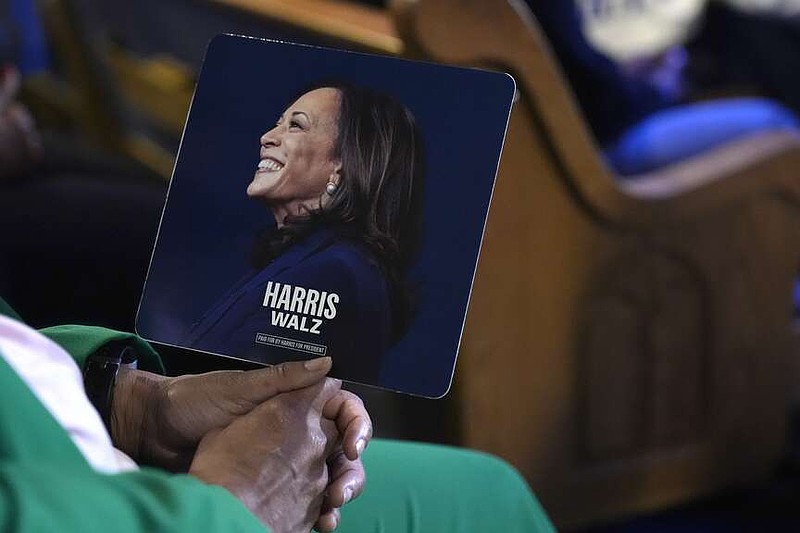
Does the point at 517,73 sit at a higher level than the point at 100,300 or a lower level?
higher

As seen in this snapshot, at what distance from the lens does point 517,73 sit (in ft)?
5.30

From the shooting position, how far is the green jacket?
26.5 inches

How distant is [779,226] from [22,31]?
272 centimetres

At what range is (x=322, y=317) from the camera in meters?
0.87

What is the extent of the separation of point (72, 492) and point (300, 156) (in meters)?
0.32

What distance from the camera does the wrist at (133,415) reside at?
3.25ft

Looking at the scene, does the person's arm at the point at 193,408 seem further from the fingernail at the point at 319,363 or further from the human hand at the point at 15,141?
the human hand at the point at 15,141

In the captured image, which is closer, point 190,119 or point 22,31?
point 190,119

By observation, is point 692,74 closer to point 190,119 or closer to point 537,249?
point 537,249

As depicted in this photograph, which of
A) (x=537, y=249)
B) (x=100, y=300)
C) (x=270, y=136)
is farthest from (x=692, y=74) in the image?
(x=270, y=136)

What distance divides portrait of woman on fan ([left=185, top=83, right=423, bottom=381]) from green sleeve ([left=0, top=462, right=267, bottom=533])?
0.47ft

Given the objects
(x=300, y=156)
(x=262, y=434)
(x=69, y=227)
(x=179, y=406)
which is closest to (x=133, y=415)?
(x=179, y=406)

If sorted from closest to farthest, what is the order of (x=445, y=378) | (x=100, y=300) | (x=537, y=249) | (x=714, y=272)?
(x=445, y=378)
(x=100, y=300)
(x=537, y=249)
(x=714, y=272)

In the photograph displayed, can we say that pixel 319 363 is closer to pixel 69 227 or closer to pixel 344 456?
pixel 344 456
